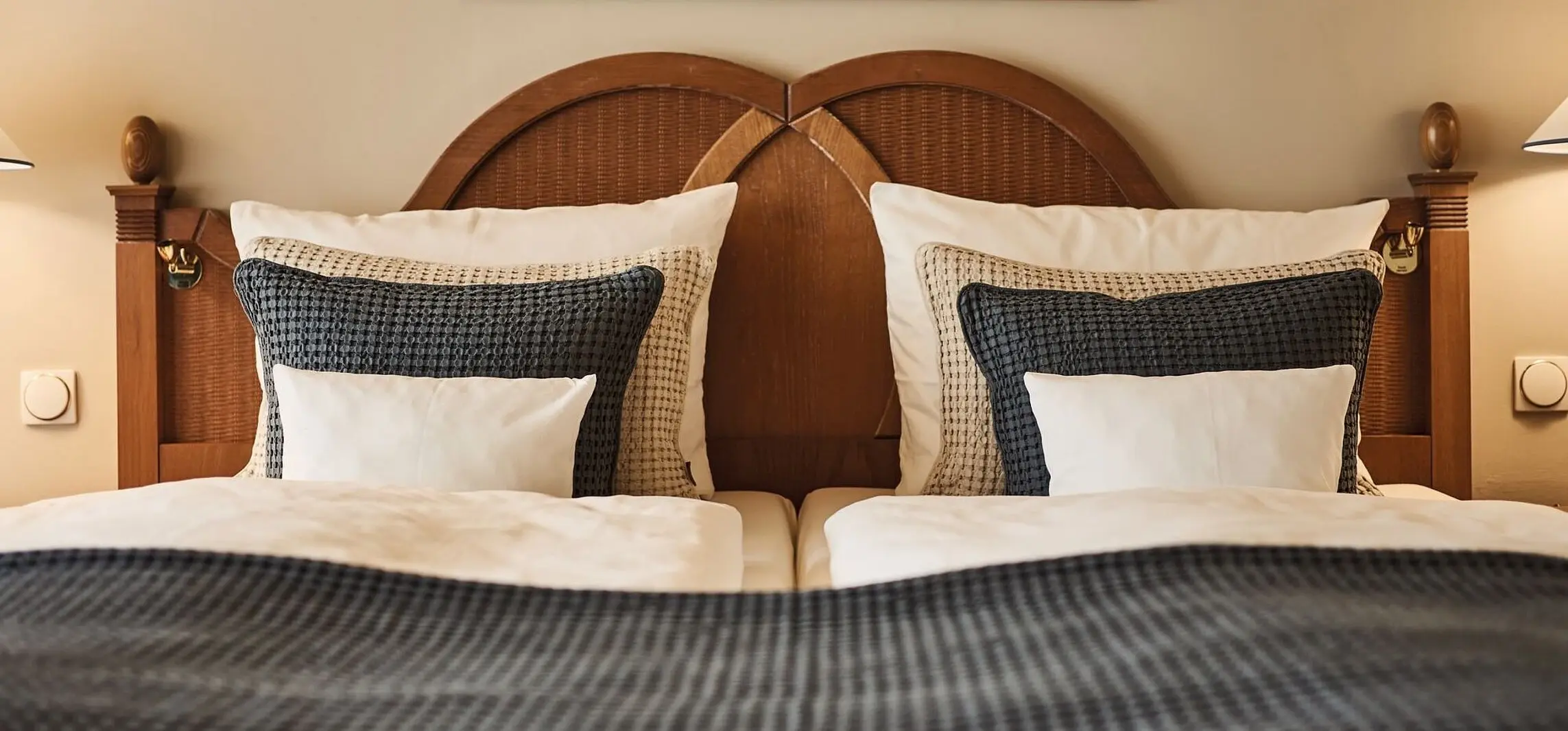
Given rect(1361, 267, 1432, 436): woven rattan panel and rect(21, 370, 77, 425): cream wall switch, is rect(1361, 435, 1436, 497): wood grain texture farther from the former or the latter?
rect(21, 370, 77, 425): cream wall switch

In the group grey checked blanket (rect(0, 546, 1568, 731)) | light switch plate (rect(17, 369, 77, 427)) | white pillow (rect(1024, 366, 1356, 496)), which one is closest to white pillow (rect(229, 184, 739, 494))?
light switch plate (rect(17, 369, 77, 427))

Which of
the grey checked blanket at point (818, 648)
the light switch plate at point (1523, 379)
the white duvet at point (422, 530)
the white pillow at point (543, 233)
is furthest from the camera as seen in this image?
the light switch plate at point (1523, 379)

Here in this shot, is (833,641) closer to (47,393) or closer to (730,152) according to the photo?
(730,152)

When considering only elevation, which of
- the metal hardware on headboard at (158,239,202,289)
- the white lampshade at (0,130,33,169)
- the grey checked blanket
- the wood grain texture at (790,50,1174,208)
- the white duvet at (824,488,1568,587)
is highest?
the wood grain texture at (790,50,1174,208)

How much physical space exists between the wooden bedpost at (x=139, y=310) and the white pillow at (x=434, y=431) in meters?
0.65

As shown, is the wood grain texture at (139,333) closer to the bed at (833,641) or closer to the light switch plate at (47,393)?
the light switch plate at (47,393)

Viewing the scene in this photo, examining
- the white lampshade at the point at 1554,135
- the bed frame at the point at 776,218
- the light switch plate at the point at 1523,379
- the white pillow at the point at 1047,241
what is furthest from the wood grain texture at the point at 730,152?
the light switch plate at the point at 1523,379

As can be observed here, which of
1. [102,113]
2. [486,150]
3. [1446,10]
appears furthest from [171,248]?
[1446,10]

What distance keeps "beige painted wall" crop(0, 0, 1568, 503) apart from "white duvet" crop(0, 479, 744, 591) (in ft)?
2.91

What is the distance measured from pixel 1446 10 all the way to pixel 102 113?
7.67ft

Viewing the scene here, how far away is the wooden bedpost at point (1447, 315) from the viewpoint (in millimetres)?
1892

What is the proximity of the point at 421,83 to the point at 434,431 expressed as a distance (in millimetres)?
856

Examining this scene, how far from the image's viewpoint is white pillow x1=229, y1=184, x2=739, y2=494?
1.70 meters

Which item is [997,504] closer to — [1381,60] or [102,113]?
[1381,60]
